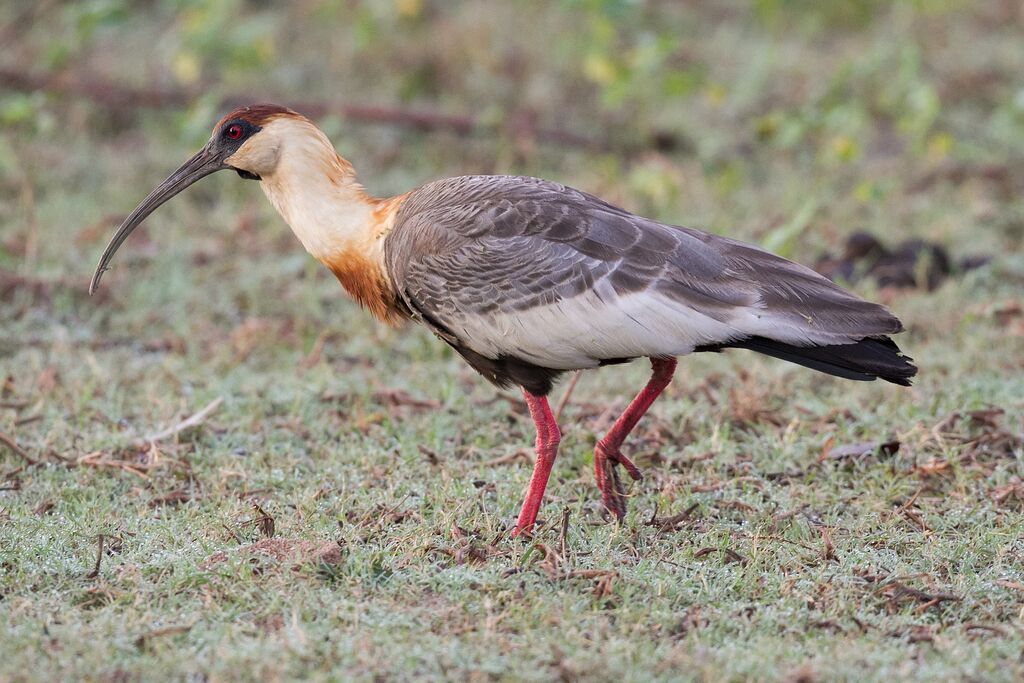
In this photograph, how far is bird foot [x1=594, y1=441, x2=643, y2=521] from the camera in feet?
15.2

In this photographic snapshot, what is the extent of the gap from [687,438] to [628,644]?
1.88m

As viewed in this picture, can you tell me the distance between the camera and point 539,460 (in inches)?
179

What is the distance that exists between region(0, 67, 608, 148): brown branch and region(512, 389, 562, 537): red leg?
4.50 meters

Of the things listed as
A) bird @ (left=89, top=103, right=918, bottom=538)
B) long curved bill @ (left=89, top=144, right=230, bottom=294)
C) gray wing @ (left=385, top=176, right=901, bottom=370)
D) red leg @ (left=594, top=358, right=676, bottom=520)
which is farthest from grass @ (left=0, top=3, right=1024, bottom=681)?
long curved bill @ (left=89, top=144, right=230, bottom=294)

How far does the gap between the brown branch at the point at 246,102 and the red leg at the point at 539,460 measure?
4.50 m

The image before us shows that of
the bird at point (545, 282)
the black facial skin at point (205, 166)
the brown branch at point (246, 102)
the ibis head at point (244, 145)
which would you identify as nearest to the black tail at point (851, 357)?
the bird at point (545, 282)

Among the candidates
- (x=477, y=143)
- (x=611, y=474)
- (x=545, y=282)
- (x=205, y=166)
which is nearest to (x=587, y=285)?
(x=545, y=282)

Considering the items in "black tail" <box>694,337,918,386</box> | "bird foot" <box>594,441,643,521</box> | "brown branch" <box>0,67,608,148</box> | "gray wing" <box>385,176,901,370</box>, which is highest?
"brown branch" <box>0,67,608,148</box>

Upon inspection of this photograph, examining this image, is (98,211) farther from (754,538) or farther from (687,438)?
(754,538)

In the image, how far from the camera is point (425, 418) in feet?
18.1

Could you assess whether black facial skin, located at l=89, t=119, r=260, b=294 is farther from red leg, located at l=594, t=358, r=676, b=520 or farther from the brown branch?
the brown branch

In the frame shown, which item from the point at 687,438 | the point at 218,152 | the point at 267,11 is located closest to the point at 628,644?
the point at 687,438

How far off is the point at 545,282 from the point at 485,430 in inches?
48.4

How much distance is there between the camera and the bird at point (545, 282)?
4.21m
